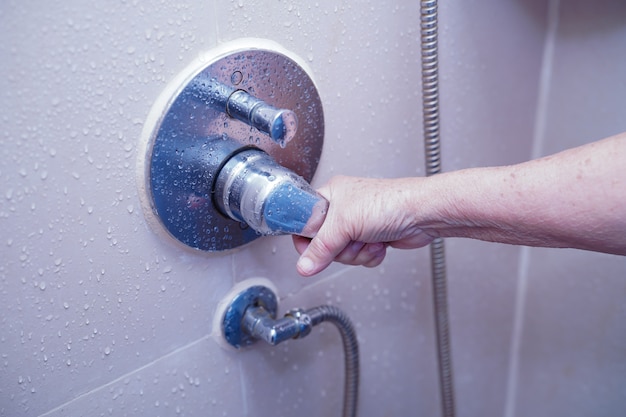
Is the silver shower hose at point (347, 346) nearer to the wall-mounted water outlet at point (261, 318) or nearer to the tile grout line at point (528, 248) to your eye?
the wall-mounted water outlet at point (261, 318)

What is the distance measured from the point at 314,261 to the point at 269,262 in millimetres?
99

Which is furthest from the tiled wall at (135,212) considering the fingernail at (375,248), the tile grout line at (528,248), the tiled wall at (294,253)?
the tile grout line at (528,248)

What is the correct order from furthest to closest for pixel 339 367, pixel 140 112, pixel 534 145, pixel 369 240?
pixel 534 145 < pixel 339 367 < pixel 369 240 < pixel 140 112

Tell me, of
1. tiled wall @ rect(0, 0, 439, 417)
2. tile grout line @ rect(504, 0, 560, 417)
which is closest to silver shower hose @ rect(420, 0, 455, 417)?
tiled wall @ rect(0, 0, 439, 417)

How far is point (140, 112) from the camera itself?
49 centimetres

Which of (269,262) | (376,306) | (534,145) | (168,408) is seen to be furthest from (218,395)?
(534,145)

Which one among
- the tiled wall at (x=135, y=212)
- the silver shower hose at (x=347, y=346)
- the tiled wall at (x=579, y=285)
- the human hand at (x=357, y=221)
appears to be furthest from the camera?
the tiled wall at (x=579, y=285)

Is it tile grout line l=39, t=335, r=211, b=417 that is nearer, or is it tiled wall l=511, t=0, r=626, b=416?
tile grout line l=39, t=335, r=211, b=417

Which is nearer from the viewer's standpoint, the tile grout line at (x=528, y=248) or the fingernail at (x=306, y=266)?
the fingernail at (x=306, y=266)

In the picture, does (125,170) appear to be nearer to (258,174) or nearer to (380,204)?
(258,174)

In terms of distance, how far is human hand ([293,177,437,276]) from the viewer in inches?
22.3

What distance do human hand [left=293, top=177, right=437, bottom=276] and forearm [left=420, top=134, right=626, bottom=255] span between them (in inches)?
0.9

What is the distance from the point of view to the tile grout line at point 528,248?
92cm

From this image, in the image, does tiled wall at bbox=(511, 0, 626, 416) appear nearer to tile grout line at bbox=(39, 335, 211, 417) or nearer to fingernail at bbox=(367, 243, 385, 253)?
fingernail at bbox=(367, 243, 385, 253)
